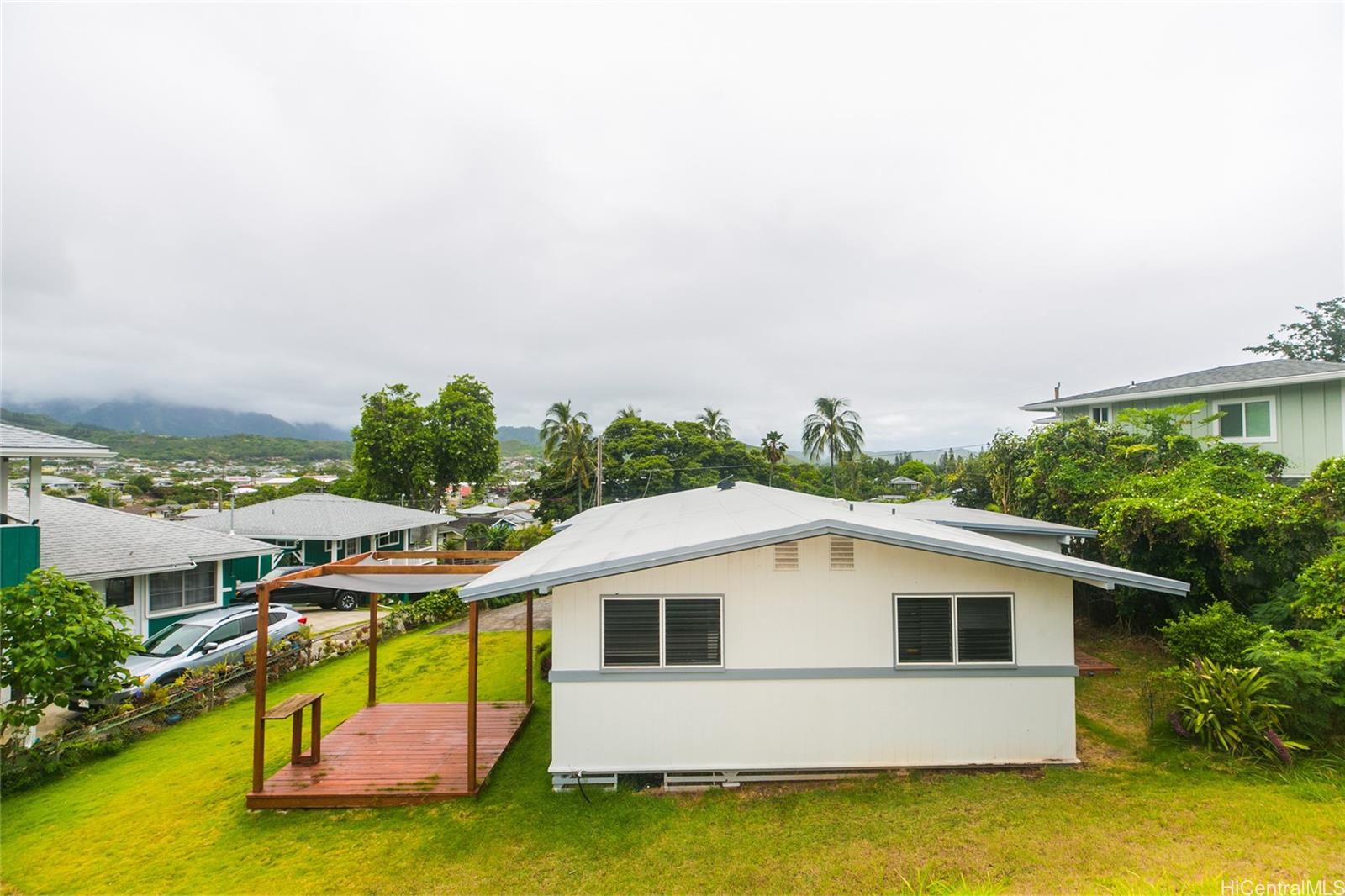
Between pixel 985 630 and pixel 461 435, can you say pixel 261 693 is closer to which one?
pixel 985 630

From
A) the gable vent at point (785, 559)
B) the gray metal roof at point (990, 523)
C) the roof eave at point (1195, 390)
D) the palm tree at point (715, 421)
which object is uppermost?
the palm tree at point (715, 421)

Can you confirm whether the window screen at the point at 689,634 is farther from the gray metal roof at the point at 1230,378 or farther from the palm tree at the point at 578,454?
the palm tree at the point at 578,454

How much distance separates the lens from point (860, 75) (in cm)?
1309

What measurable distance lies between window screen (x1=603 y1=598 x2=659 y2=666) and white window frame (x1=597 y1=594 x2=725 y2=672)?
20mm

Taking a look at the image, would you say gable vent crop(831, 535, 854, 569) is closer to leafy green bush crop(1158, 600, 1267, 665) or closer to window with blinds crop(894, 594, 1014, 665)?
window with blinds crop(894, 594, 1014, 665)

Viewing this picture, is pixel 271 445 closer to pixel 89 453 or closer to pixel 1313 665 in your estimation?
pixel 89 453

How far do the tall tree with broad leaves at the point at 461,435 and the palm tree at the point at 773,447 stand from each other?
66.2 ft

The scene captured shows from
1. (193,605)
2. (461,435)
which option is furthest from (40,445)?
(461,435)

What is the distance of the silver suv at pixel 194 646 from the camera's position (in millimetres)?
9852

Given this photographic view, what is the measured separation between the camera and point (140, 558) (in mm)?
12219

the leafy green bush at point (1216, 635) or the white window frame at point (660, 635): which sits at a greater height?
the white window frame at point (660, 635)

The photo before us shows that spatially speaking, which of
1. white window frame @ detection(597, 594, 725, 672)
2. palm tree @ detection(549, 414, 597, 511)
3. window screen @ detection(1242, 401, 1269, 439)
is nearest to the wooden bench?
white window frame @ detection(597, 594, 725, 672)

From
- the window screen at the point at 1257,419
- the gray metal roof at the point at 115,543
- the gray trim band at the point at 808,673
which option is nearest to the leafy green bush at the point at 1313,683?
the gray trim band at the point at 808,673

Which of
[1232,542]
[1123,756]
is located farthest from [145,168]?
[1232,542]
